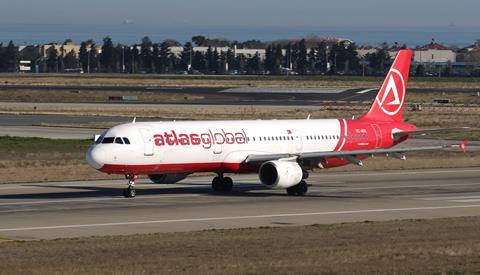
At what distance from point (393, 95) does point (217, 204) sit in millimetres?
14387

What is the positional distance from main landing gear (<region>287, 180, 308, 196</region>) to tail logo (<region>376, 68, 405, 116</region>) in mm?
8424

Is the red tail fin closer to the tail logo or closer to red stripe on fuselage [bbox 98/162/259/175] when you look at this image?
the tail logo

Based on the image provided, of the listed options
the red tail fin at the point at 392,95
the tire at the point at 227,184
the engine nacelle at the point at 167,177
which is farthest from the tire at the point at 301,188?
the red tail fin at the point at 392,95

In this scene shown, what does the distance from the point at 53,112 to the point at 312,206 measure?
7446cm

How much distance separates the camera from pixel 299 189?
159 feet

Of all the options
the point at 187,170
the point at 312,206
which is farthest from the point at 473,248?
the point at 187,170

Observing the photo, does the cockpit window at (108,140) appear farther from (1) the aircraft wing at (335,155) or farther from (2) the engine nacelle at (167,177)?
(1) the aircraft wing at (335,155)

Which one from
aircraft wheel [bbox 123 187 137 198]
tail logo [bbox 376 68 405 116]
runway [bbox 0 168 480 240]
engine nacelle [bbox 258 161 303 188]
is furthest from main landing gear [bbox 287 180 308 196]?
tail logo [bbox 376 68 405 116]

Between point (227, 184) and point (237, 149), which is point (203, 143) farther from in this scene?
point (227, 184)

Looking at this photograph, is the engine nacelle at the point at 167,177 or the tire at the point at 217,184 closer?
the engine nacelle at the point at 167,177

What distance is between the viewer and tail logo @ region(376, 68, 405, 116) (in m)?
55.2

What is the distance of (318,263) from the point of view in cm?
2752

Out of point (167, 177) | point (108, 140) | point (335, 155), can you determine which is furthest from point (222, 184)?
point (108, 140)

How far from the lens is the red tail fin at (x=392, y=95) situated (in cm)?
5497
